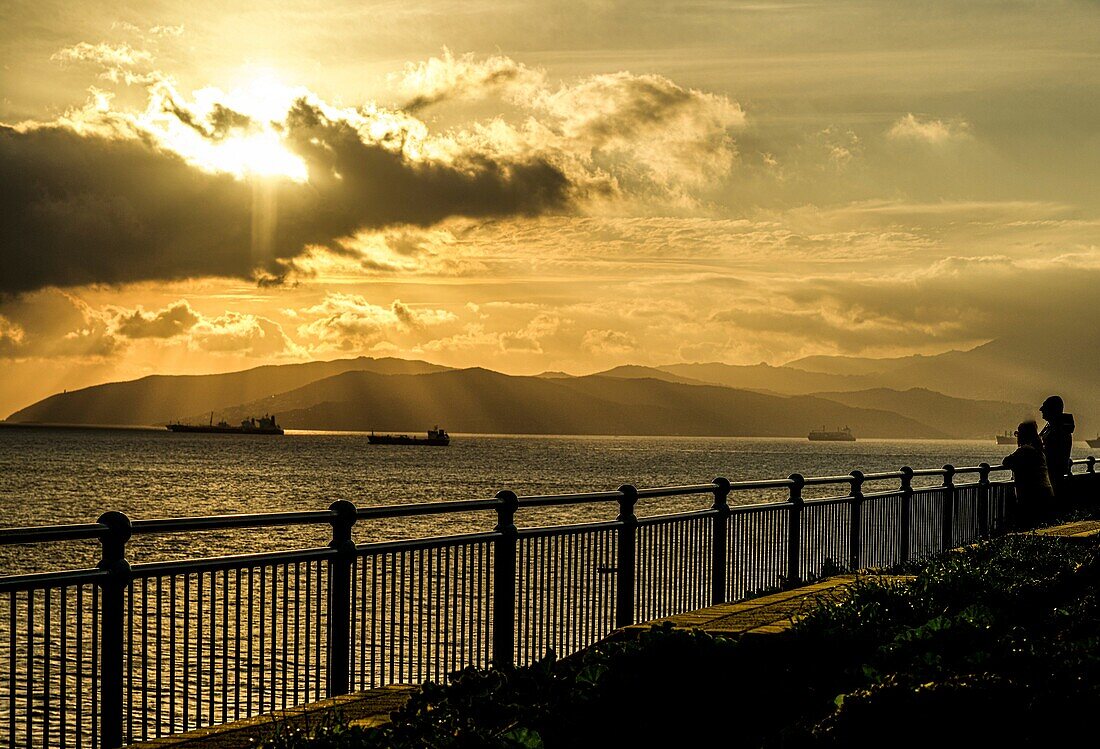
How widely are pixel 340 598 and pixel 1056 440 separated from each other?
55.3ft

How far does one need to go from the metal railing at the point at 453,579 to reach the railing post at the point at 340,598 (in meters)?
0.01

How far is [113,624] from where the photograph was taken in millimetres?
6898

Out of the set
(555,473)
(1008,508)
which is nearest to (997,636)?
(1008,508)

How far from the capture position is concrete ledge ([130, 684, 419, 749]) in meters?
5.20

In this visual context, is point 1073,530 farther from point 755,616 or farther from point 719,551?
point 755,616

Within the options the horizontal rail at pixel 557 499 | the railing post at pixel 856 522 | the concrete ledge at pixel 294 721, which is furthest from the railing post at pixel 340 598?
the railing post at pixel 856 522

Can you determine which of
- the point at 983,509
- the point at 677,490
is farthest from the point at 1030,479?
the point at 677,490

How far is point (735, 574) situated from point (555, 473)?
452 ft

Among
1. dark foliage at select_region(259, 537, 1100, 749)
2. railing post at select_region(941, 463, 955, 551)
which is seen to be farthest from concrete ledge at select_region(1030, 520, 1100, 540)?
dark foliage at select_region(259, 537, 1100, 749)

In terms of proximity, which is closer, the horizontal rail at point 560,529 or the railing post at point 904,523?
the horizontal rail at point 560,529

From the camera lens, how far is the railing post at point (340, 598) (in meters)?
8.16

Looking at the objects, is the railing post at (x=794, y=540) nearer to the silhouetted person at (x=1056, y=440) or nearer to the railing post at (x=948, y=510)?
the railing post at (x=948, y=510)

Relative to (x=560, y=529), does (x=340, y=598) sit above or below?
below

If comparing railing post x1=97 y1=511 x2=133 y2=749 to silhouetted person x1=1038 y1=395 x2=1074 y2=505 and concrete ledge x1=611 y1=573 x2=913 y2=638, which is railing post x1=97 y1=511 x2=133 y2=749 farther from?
silhouetted person x1=1038 y1=395 x2=1074 y2=505
